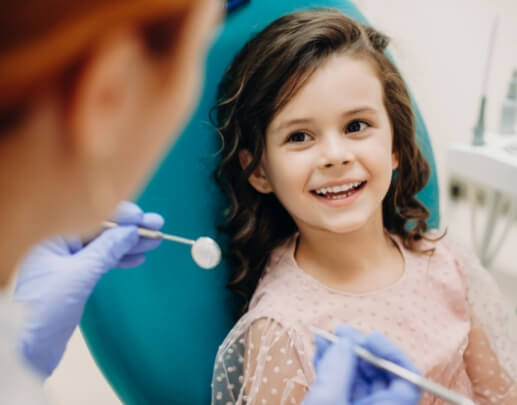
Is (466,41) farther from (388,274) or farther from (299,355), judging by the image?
(299,355)

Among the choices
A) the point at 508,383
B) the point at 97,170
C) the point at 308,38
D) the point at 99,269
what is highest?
the point at 97,170

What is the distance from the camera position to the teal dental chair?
0.98m

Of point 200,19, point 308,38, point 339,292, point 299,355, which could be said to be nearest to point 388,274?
point 339,292

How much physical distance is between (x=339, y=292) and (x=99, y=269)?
1.35ft

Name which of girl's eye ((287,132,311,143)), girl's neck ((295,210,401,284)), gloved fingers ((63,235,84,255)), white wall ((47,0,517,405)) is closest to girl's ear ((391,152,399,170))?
girl's neck ((295,210,401,284))

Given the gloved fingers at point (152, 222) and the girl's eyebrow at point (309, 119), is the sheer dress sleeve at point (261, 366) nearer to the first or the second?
the gloved fingers at point (152, 222)

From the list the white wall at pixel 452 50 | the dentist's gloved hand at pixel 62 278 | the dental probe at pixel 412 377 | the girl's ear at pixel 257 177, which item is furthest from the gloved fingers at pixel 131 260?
the white wall at pixel 452 50

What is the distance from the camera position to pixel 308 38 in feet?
3.06

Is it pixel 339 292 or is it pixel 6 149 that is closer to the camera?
pixel 6 149

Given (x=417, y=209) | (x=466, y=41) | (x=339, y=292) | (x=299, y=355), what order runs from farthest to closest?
(x=466, y=41) < (x=417, y=209) < (x=339, y=292) < (x=299, y=355)

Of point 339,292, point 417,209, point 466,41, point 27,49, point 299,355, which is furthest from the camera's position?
point 466,41

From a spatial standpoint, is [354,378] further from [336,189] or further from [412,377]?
[336,189]

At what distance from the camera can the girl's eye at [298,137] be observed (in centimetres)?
93

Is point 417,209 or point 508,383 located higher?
point 417,209
